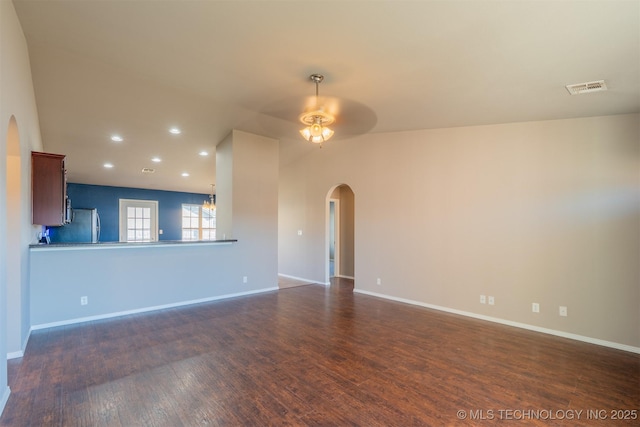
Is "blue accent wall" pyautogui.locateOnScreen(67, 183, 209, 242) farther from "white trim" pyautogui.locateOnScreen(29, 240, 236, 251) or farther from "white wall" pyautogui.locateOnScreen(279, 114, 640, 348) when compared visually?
"white wall" pyautogui.locateOnScreen(279, 114, 640, 348)

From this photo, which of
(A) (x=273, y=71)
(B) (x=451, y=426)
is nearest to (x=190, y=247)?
(A) (x=273, y=71)

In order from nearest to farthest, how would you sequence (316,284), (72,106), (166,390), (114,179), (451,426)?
(451,426), (166,390), (72,106), (316,284), (114,179)

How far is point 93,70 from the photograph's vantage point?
355 cm

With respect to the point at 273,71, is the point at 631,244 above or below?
below

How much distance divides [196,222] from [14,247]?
8.14 meters

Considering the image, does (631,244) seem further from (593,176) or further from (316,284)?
(316,284)

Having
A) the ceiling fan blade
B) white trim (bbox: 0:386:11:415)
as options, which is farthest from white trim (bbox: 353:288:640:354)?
white trim (bbox: 0:386:11:415)

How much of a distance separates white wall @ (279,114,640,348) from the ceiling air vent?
34.2 inches

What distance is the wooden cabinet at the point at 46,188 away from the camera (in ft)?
11.7

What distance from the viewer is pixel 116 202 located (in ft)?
30.7

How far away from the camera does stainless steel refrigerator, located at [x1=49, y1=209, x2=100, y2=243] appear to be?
8.43 meters

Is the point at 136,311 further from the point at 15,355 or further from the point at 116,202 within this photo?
the point at 116,202

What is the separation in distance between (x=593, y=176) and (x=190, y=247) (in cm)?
584

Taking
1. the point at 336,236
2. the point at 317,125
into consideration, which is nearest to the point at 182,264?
the point at 317,125
